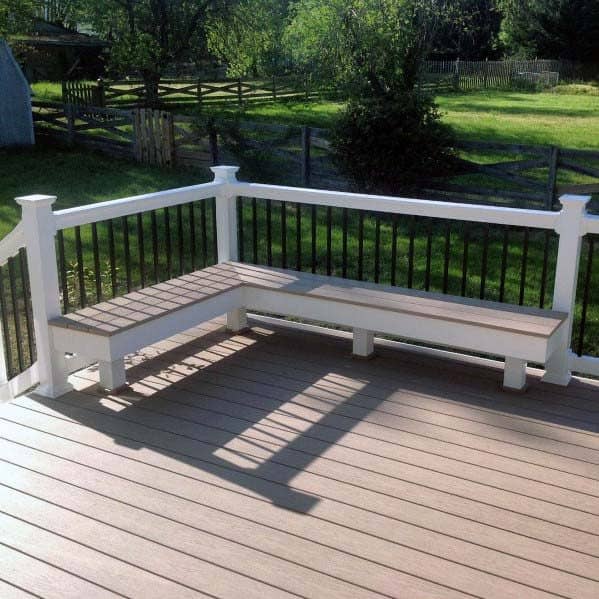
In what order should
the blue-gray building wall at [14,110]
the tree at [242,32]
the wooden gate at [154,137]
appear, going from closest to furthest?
the wooden gate at [154,137]
the blue-gray building wall at [14,110]
the tree at [242,32]

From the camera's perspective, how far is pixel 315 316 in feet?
15.6

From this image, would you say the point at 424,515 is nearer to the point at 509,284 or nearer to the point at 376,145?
the point at 509,284

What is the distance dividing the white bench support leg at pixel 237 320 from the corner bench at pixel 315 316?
0.19 meters

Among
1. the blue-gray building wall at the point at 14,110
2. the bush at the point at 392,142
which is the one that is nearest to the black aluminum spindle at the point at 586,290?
the bush at the point at 392,142

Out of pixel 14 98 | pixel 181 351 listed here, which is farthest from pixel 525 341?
pixel 14 98

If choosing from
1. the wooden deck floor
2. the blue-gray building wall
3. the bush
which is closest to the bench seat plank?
the wooden deck floor

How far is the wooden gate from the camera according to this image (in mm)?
13156

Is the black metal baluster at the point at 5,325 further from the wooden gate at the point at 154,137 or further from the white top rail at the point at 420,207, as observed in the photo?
the wooden gate at the point at 154,137

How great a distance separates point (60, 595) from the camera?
8.84ft

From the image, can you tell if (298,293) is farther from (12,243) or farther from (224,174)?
(12,243)

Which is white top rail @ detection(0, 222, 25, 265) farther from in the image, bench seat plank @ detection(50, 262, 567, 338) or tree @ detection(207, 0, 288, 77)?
tree @ detection(207, 0, 288, 77)

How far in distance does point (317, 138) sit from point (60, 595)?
900cm

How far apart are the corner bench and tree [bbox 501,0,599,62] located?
101 feet

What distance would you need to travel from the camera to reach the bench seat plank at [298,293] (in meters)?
4.20
